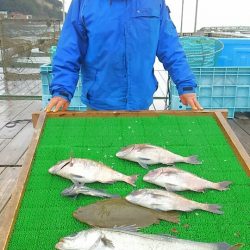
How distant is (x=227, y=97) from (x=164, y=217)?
4391 millimetres

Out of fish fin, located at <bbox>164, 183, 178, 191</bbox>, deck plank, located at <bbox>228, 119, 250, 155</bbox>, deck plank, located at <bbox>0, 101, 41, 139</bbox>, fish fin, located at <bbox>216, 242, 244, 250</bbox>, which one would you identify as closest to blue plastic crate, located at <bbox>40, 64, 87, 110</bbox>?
deck plank, located at <bbox>0, 101, 41, 139</bbox>

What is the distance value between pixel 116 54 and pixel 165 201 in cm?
138

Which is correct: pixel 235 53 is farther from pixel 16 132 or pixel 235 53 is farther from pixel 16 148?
pixel 16 148

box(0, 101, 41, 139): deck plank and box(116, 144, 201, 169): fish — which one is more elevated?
box(116, 144, 201, 169): fish

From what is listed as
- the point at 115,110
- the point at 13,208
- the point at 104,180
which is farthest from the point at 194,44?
the point at 13,208

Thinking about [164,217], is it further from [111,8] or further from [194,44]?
[194,44]

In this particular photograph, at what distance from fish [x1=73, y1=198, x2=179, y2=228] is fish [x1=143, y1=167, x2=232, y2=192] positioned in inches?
8.6

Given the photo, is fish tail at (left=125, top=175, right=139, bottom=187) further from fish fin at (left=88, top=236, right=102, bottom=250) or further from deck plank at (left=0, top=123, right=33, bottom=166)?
deck plank at (left=0, top=123, right=33, bottom=166)

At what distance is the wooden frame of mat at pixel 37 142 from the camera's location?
5.34 ft

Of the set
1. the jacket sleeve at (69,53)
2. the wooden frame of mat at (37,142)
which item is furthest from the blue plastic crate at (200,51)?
the jacket sleeve at (69,53)

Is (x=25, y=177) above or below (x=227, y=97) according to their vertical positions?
above

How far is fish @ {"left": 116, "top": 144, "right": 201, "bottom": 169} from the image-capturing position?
7.20 feet

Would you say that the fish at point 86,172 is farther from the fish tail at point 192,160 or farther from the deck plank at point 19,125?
the deck plank at point 19,125

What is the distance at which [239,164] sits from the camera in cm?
220
